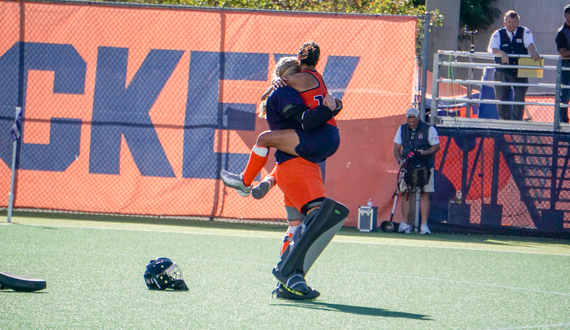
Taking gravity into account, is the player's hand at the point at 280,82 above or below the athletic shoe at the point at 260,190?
above

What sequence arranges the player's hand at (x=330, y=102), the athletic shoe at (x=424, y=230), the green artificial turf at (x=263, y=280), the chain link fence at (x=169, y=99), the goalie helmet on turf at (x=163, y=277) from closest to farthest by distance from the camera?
1. the green artificial turf at (x=263, y=280)
2. the player's hand at (x=330, y=102)
3. the goalie helmet on turf at (x=163, y=277)
4. the athletic shoe at (x=424, y=230)
5. the chain link fence at (x=169, y=99)

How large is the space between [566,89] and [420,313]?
734 centimetres

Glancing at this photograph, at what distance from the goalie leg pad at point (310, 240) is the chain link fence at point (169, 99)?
5.56 m

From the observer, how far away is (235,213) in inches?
428

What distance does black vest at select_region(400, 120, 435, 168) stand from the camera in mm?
10555

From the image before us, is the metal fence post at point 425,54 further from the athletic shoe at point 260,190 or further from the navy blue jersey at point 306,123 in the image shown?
the athletic shoe at point 260,190

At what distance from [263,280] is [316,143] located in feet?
5.46

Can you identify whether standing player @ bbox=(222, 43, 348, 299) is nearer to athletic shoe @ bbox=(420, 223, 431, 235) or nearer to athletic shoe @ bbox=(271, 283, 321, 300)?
athletic shoe @ bbox=(271, 283, 321, 300)

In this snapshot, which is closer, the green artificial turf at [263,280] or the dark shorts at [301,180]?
the green artificial turf at [263,280]

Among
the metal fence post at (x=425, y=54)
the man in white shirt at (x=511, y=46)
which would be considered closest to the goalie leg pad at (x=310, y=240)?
the metal fence post at (x=425, y=54)

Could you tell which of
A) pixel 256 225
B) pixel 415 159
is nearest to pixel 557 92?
pixel 415 159

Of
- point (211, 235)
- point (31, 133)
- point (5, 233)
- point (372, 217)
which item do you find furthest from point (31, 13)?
point (372, 217)

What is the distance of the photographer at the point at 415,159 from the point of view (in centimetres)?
1048

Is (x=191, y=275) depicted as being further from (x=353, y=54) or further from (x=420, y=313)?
(x=353, y=54)
